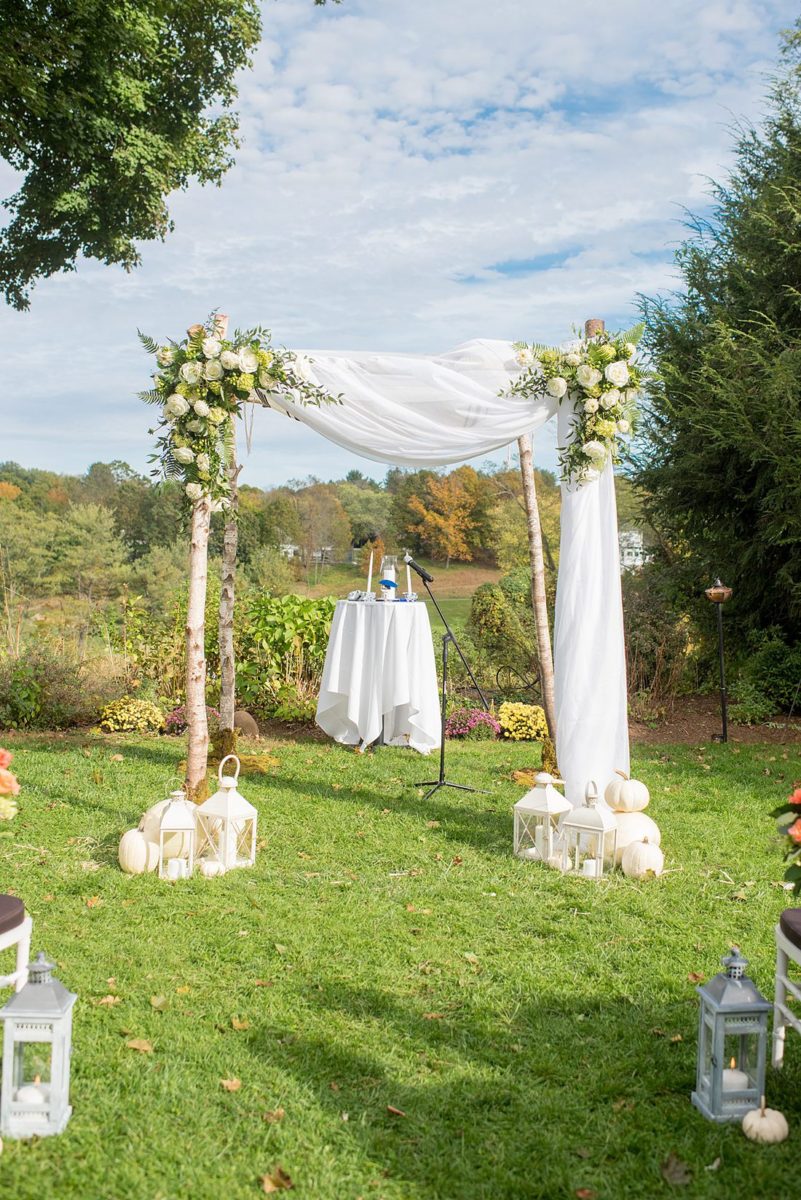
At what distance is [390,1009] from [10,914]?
1.30m

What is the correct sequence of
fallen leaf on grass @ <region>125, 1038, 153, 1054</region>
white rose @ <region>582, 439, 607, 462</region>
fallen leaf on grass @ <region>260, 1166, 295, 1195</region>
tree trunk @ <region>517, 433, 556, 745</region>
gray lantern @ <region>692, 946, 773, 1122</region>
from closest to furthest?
fallen leaf on grass @ <region>260, 1166, 295, 1195</region> < gray lantern @ <region>692, 946, 773, 1122</region> < fallen leaf on grass @ <region>125, 1038, 153, 1054</region> < white rose @ <region>582, 439, 607, 462</region> < tree trunk @ <region>517, 433, 556, 745</region>

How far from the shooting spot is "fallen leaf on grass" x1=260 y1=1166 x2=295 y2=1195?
86.1 inches

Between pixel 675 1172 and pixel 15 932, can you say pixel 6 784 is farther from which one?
pixel 675 1172

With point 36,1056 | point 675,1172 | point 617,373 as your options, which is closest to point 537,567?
point 617,373

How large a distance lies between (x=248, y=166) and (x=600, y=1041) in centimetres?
1293

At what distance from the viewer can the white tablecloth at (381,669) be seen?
24.2 feet

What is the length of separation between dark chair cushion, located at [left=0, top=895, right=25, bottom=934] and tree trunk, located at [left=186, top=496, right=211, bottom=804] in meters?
2.70

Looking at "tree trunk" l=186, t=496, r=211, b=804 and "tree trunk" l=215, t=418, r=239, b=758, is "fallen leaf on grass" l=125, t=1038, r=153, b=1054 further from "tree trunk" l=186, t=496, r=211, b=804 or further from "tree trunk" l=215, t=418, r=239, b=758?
"tree trunk" l=215, t=418, r=239, b=758

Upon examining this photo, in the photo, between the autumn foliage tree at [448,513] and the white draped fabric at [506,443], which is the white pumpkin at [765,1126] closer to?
the white draped fabric at [506,443]

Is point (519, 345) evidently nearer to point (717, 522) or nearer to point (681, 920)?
point (681, 920)

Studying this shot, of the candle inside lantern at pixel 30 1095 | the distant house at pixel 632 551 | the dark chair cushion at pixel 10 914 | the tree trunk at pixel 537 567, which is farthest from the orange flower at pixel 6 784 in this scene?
the distant house at pixel 632 551

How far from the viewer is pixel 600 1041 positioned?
9.67 ft

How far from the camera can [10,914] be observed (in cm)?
253

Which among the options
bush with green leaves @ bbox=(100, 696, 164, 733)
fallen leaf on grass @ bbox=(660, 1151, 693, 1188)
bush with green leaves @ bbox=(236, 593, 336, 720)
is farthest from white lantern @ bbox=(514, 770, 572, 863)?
bush with green leaves @ bbox=(100, 696, 164, 733)
